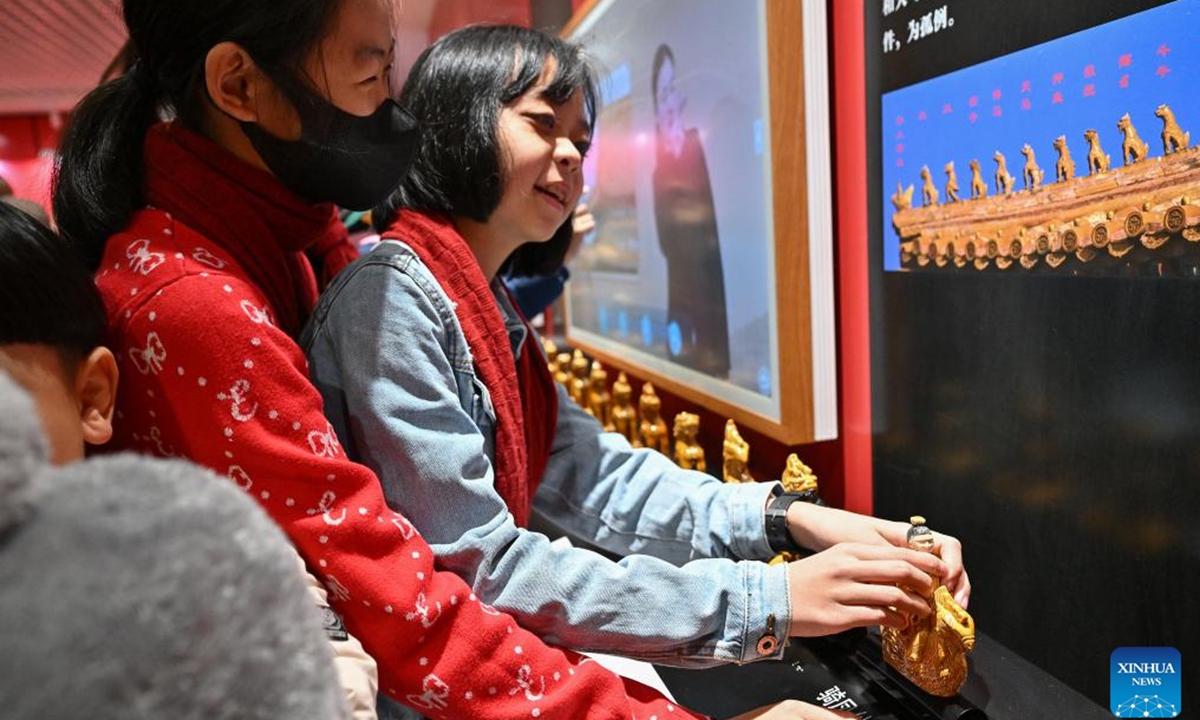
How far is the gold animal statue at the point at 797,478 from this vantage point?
3.69 feet

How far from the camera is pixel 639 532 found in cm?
118

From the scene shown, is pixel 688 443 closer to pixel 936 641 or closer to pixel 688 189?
pixel 688 189

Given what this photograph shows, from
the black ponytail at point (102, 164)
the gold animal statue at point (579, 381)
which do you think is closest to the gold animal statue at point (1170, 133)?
the black ponytail at point (102, 164)

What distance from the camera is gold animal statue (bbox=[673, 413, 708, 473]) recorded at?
4.94 ft

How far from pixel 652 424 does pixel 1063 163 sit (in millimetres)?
1002

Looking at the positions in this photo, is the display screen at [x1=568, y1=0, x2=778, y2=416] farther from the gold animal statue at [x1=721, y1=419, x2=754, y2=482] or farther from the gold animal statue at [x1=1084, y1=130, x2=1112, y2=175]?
the gold animal statue at [x1=1084, y1=130, x2=1112, y2=175]

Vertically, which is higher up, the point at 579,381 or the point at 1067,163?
the point at 1067,163

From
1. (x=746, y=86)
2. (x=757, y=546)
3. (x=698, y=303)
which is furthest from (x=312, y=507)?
(x=698, y=303)

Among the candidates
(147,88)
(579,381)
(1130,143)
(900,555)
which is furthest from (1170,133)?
(579,381)

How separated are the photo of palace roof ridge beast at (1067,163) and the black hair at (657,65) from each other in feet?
2.05

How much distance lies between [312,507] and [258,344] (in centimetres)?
14

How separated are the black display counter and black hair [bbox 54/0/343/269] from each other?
763 mm

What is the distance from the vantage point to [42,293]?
638 mm

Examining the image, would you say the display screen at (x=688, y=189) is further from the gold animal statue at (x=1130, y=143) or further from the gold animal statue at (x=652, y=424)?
the gold animal statue at (x=1130, y=143)
